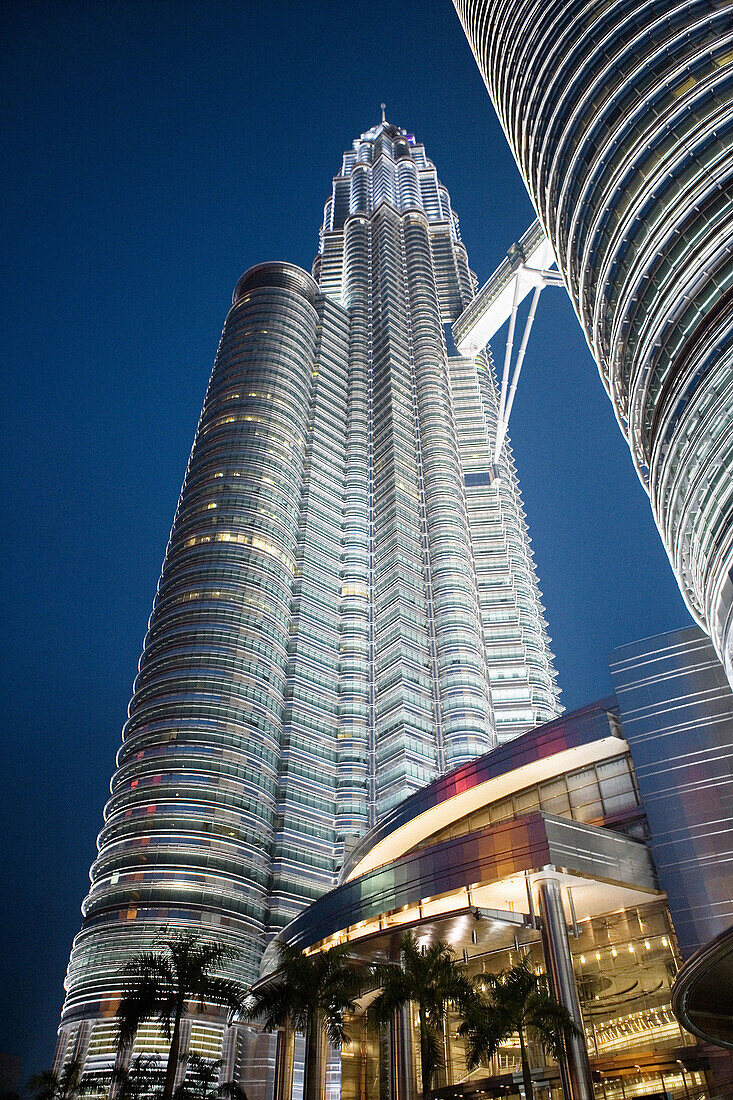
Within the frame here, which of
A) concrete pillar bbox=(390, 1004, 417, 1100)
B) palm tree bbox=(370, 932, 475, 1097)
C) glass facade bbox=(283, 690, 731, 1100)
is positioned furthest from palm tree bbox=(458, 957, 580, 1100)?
concrete pillar bbox=(390, 1004, 417, 1100)

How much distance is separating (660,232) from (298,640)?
10181cm

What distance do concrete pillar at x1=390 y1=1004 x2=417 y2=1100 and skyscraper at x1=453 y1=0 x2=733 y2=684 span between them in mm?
25350

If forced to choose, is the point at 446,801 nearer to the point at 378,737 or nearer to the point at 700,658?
the point at 700,658

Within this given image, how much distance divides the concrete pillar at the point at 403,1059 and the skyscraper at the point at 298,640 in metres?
57.7

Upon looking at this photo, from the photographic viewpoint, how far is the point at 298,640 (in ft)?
474

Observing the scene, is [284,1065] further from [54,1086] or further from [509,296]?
[509,296]

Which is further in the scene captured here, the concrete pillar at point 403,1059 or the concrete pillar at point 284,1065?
the concrete pillar at point 284,1065

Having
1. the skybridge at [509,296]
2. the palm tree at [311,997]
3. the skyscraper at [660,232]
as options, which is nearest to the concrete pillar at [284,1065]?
the palm tree at [311,997]

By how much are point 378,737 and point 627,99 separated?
339 ft

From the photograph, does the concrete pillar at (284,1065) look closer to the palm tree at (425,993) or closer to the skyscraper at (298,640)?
the palm tree at (425,993)

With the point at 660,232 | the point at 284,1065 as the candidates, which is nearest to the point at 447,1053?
the point at 284,1065

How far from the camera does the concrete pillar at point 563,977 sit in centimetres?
3531

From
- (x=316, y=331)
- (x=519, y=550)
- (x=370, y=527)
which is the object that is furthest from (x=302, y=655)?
(x=316, y=331)

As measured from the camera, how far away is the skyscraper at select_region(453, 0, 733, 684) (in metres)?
48.8
